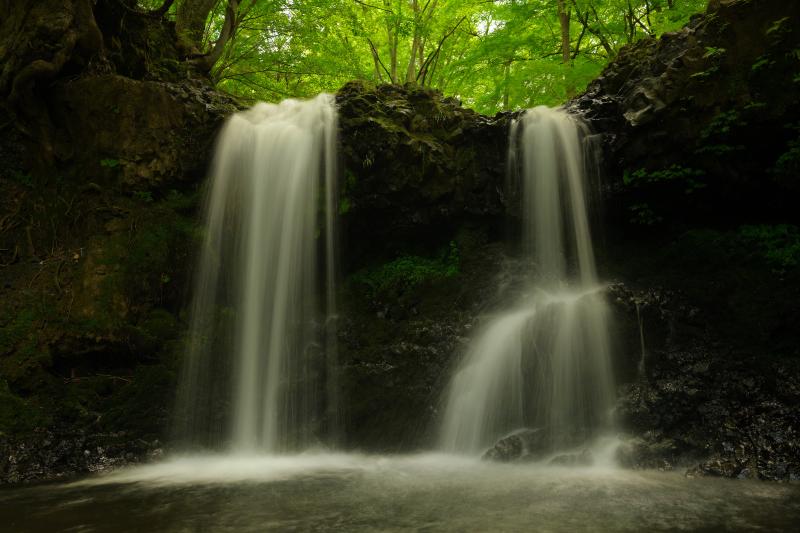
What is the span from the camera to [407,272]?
7926 mm

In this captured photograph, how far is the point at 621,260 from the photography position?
24.0 ft

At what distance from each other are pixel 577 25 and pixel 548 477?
43.7 ft

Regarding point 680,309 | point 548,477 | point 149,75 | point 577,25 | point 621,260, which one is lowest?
point 548,477

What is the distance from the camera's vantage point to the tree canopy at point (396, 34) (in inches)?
434

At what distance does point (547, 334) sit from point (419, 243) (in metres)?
2.85

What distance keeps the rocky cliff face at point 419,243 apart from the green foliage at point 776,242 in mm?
26

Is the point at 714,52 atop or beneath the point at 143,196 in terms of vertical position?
atop

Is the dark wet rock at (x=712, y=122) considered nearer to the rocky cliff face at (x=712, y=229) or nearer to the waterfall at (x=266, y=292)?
the rocky cliff face at (x=712, y=229)

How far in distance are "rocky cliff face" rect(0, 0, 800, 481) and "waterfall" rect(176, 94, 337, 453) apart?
12.7 inches

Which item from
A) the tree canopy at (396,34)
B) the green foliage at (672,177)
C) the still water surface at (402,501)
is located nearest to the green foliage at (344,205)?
the still water surface at (402,501)

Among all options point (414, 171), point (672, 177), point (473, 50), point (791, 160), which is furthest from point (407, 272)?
point (473, 50)

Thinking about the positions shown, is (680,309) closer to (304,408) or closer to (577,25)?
(304,408)

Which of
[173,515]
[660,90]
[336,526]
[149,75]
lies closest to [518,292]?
[660,90]

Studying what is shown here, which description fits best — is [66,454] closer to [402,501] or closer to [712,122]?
[402,501]
